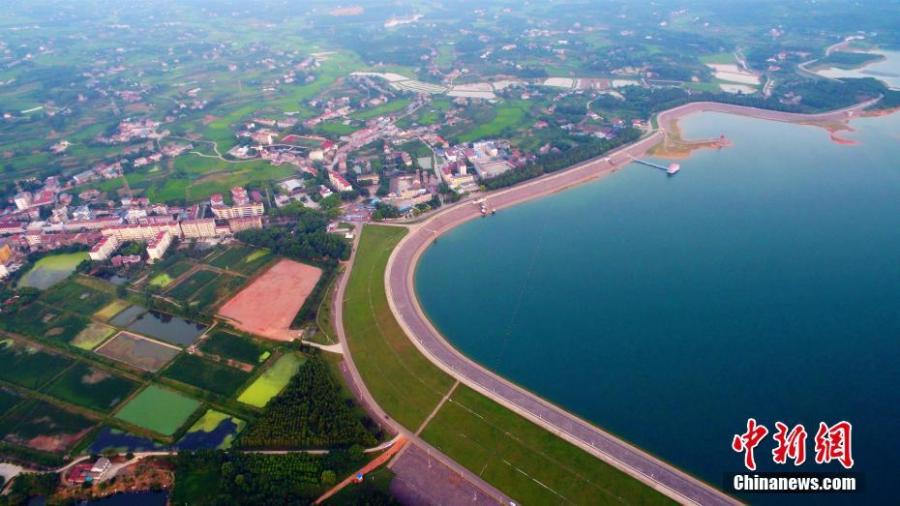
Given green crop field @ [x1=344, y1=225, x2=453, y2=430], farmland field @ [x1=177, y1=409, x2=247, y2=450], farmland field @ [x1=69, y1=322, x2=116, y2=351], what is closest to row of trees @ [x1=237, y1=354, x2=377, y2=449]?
farmland field @ [x1=177, y1=409, x2=247, y2=450]

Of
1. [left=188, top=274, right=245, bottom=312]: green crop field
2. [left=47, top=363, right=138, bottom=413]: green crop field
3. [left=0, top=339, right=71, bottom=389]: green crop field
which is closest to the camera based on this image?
[left=47, top=363, right=138, bottom=413]: green crop field

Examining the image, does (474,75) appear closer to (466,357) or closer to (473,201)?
(473,201)

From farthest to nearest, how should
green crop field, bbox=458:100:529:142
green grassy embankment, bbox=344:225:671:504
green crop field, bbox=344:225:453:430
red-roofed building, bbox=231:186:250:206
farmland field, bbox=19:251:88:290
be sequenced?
1. green crop field, bbox=458:100:529:142
2. red-roofed building, bbox=231:186:250:206
3. farmland field, bbox=19:251:88:290
4. green crop field, bbox=344:225:453:430
5. green grassy embankment, bbox=344:225:671:504

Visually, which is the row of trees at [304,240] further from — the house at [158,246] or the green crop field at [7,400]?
the green crop field at [7,400]

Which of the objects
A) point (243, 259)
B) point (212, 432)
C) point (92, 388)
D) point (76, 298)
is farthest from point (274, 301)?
point (76, 298)

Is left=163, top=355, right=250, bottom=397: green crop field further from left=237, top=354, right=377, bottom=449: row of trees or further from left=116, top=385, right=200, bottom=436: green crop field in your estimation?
left=237, top=354, right=377, bottom=449: row of trees

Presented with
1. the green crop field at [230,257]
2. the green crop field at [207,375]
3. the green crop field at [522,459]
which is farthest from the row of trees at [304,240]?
the green crop field at [522,459]

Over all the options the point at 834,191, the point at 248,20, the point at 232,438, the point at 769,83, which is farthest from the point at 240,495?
the point at 248,20
